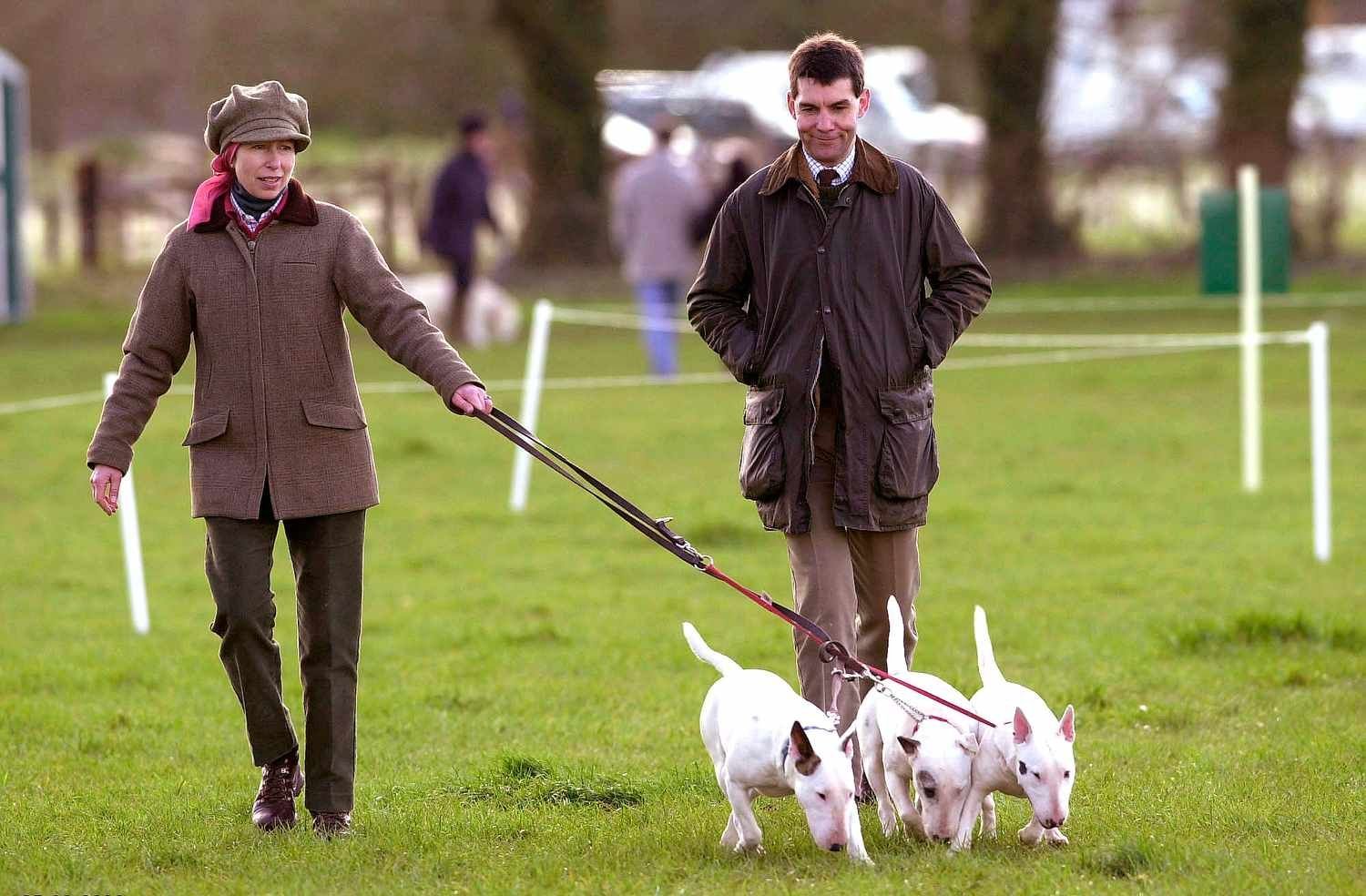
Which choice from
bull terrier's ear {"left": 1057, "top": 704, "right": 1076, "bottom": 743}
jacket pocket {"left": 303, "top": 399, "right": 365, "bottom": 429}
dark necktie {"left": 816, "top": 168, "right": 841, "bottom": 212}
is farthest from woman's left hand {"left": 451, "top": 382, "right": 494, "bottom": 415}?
bull terrier's ear {"left": 1057, "top": 704, "right": 1076, "bottom": 743}

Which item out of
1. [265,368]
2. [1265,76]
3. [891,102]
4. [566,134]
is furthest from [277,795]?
[891,102]

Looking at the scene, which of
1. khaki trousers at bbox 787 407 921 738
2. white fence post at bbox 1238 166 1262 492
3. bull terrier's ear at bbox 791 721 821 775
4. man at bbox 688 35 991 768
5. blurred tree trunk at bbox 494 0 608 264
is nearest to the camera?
bull terrier's ear at bbox 791 721 821 775

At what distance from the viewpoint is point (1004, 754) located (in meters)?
4.82

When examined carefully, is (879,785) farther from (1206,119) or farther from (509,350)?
(1206,119)

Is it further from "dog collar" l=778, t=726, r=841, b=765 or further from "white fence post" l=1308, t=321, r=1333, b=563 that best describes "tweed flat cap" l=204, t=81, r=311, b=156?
"white fence post" l=1308, t=321, r=1333, b=563

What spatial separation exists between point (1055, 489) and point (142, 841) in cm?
791

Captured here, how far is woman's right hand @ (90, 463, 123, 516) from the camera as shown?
198 inches

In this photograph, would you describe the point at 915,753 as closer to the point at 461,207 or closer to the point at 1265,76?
the point at 461,207

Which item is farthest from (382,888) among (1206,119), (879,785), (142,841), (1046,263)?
(1206,119)

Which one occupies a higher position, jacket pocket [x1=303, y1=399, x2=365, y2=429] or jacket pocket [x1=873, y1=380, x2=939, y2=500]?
jacket pocket [x1=303, y1=399, x2=365, y2=429]

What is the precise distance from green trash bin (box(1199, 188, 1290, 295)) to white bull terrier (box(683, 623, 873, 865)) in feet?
29.5

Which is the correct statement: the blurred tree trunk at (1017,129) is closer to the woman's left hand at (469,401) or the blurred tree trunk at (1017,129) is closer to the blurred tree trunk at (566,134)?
the blurred tree trunk at (566,134)

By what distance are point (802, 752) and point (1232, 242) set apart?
9.87 metres

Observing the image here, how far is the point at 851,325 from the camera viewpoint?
5227 mm
